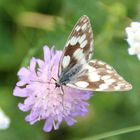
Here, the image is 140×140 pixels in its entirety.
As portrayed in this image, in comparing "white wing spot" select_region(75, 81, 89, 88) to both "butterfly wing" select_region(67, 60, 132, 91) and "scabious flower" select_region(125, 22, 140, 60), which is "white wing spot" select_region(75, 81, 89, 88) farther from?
"scabious flower" select_region(125, 22, 140, 60)

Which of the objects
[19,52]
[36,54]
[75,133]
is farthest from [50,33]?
[75,133]

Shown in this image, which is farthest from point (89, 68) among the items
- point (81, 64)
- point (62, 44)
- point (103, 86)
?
point (62, 44)

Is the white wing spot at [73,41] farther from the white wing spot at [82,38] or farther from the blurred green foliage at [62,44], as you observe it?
the blurred green foliage at [62,44]

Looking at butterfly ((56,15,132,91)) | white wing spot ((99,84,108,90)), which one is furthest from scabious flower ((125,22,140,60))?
white wing spot ((99,84,108,90))

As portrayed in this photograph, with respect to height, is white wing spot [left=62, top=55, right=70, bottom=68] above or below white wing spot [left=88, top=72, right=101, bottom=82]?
above

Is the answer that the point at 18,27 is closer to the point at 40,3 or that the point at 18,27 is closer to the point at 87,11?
the point at 40,3

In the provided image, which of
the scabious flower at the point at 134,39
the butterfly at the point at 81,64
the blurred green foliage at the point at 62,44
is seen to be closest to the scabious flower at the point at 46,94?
the butterfly at the point at 81,64
